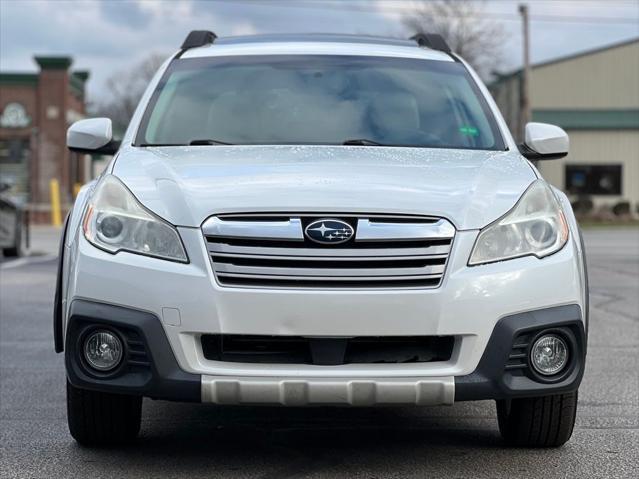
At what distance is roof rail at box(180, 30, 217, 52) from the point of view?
6336 millimetres

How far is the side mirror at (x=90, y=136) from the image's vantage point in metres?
5.50

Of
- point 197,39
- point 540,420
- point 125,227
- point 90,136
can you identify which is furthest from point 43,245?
point 540,420

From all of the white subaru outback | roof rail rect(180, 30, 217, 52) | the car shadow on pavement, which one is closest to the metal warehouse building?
roof rail rect(180, 30, 217, 52)

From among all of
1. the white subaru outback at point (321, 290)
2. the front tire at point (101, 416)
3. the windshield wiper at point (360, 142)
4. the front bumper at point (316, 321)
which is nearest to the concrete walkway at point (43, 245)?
the windshield wiper at point (360, 142)

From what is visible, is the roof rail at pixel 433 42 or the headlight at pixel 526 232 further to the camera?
the roof rail at pixel 433 42

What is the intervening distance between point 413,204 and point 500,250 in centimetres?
37

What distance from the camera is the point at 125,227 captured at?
4348mm

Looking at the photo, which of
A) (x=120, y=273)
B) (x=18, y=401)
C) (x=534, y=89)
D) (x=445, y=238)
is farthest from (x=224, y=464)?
(x=534, y=89)

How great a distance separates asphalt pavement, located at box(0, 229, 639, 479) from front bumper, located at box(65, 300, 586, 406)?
385 mm

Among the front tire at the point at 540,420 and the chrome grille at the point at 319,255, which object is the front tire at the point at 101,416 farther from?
the front tire at the point at 540,420

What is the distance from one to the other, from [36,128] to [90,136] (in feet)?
130

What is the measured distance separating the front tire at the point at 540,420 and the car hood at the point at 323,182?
2.79 ft

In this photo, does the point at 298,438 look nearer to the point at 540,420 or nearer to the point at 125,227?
the point at 540,420

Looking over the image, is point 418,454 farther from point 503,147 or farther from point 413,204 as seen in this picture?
point 503,147
